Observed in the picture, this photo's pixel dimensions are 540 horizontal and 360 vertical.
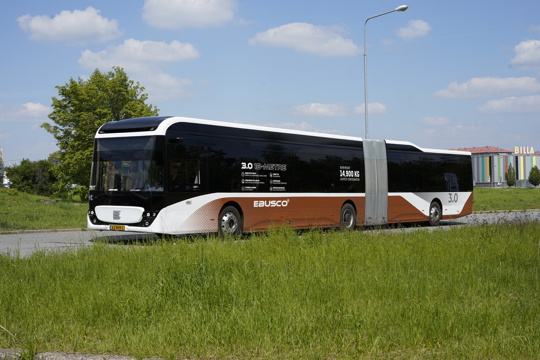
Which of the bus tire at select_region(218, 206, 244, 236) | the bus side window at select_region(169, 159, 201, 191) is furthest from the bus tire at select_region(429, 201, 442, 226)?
the bus side window at select_region(169, 159, 201, 191)

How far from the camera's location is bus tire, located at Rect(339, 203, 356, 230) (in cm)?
2190

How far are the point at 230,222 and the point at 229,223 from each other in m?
0.06

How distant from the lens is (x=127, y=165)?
53.1 ft

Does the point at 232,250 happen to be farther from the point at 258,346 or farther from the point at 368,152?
Answer: the point at 368,152

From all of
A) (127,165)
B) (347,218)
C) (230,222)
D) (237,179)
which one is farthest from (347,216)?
(127,165)

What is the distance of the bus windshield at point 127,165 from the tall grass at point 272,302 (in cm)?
458

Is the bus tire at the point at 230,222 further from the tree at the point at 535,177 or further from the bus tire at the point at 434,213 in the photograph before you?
the tree at the point at 535,177

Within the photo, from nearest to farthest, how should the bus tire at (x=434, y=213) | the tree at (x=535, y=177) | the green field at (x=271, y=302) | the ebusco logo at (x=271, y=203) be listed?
the green field at (x=271, y=302) → the ebusco logo at (x=271, y=203) → the bus tire at (x=434, y=213) → the tree at (x=535, y=177)

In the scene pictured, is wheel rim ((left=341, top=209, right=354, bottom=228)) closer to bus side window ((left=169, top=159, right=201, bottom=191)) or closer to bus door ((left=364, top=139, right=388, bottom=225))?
bus door ((left=364, top=139, right=388, bottom=225))

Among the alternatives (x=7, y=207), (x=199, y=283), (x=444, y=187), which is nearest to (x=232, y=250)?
(x=199, y=283)

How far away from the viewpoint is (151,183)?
618 inches

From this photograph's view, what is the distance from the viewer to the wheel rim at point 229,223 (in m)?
17.1

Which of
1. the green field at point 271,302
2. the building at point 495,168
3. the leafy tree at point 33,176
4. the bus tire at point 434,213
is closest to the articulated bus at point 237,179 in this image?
the bus tire at point 434,213

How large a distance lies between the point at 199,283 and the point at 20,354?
2559mm
